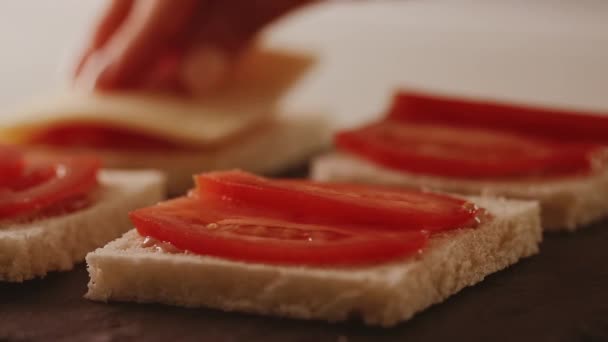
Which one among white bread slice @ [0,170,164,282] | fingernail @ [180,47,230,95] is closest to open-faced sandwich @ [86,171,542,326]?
white bread slice @ [0,170,164,282]

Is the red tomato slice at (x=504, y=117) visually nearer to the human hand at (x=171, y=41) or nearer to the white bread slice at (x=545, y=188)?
the white bread slice at (x=545, y=188)

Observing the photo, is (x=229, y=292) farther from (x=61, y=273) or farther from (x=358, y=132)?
(x=358, y=132)

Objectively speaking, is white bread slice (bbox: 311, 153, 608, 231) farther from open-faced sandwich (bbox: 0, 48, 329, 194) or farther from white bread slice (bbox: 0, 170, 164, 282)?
white bread slice (bbox: 0, 170, 164, 282)

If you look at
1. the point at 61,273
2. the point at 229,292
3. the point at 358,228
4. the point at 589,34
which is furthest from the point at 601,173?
the point at 589,34

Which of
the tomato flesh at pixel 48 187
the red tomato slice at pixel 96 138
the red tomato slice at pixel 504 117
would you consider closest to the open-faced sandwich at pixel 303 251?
the tomato flesh at pixel 48 187

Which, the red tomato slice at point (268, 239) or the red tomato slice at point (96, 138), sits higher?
the red tomato slice at point (96, 138)

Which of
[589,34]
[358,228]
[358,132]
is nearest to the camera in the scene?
[358,228]

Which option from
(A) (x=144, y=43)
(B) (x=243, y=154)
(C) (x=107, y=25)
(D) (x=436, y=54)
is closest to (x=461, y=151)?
(B) (x=243, y=154)
